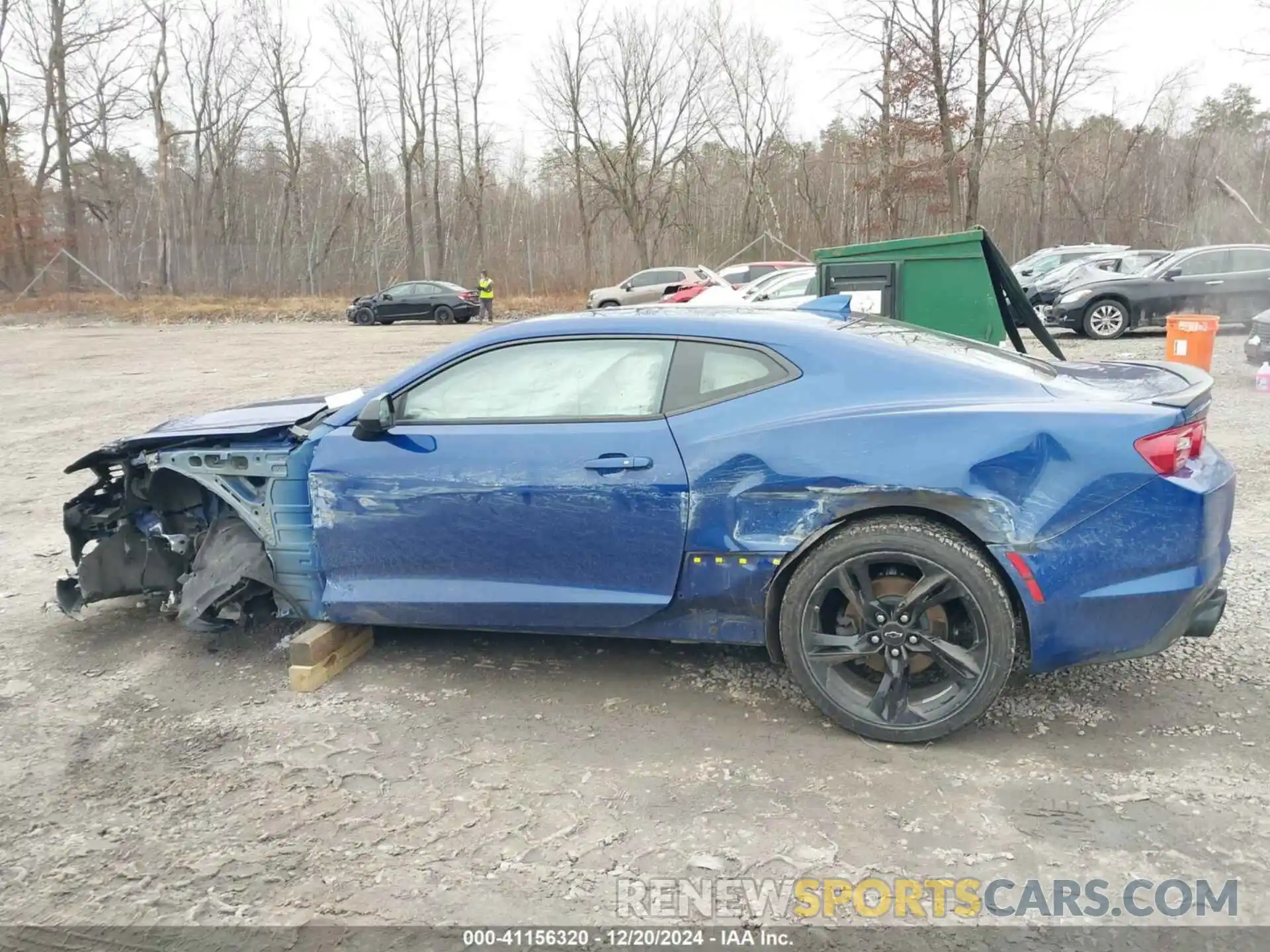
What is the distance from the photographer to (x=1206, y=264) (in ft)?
49.9

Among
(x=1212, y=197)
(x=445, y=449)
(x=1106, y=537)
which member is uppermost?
(x=1212, y=197)

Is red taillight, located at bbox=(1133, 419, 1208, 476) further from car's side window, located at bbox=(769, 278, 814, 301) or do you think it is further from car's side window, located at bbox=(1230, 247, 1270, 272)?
car's side window, located at bbox=(1230, 247, 1270, 272)

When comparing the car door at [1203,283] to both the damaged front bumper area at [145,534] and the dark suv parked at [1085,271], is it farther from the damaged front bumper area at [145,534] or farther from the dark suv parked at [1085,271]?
the damaged front bumper area at [145,534]

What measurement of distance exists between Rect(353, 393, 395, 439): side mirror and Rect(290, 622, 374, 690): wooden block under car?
87cm

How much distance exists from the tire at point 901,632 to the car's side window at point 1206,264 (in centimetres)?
1489

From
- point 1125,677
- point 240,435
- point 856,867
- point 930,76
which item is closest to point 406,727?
point 240,435

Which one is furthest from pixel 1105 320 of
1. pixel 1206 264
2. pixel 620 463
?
pixel 620 463

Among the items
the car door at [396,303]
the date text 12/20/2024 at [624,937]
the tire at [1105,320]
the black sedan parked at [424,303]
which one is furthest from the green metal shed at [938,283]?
the car door at [396,303]

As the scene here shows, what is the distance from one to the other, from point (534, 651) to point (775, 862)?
1.73 m

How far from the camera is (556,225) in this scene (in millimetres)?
46656

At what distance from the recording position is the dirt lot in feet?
8.42

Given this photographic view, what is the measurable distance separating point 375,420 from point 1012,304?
5.14 m

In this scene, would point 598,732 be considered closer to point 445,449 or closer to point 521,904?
point 521,904

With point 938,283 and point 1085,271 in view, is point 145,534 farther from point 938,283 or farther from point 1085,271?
point 1085,271
